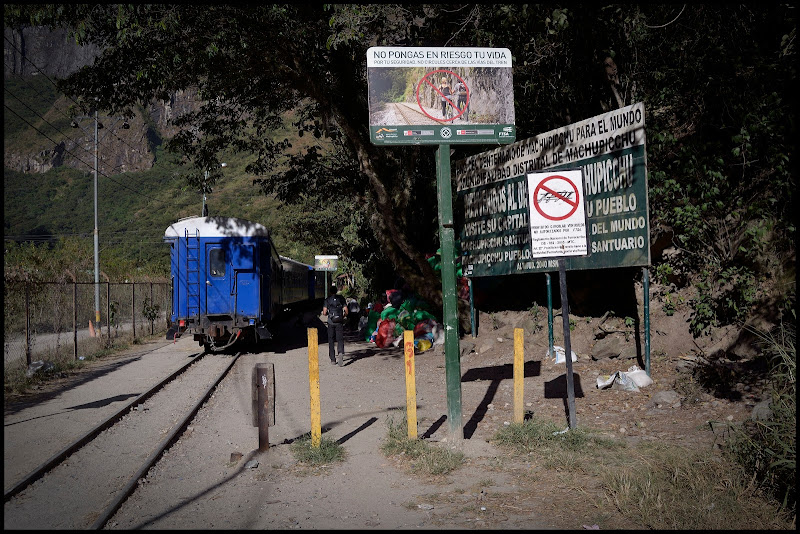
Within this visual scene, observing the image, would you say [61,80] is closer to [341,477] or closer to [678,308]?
[341,477]

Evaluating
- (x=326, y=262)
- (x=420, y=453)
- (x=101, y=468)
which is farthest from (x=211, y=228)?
(x=326, y=262)

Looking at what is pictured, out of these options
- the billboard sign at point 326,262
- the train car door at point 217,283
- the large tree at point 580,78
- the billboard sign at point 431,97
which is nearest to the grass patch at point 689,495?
the billboard sign at point 431,97

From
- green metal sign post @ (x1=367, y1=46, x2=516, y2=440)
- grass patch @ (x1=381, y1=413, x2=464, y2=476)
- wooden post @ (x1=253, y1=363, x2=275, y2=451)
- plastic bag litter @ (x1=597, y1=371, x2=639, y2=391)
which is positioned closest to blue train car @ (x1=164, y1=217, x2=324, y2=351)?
plastic bag litter @ (x1=597, y1=371, x2=639, y2=391)

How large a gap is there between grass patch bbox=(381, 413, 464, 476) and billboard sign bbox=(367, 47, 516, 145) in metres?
3.49

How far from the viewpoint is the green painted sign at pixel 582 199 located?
988cm

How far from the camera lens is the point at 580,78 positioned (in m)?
13.2

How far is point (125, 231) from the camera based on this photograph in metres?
75.6

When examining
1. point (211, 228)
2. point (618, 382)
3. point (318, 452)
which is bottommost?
point (318, 452)

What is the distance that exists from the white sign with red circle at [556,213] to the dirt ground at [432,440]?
210cm

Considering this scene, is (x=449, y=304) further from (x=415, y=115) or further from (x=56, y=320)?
(x=56, y=320)

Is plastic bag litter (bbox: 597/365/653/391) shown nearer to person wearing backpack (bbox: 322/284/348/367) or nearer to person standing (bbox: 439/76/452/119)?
person standing (bbox: 439/76/452/119)

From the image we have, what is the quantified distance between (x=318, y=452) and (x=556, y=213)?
150 inches

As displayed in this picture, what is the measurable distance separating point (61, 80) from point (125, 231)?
6636 cm

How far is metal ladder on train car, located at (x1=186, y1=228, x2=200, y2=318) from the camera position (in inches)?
690
